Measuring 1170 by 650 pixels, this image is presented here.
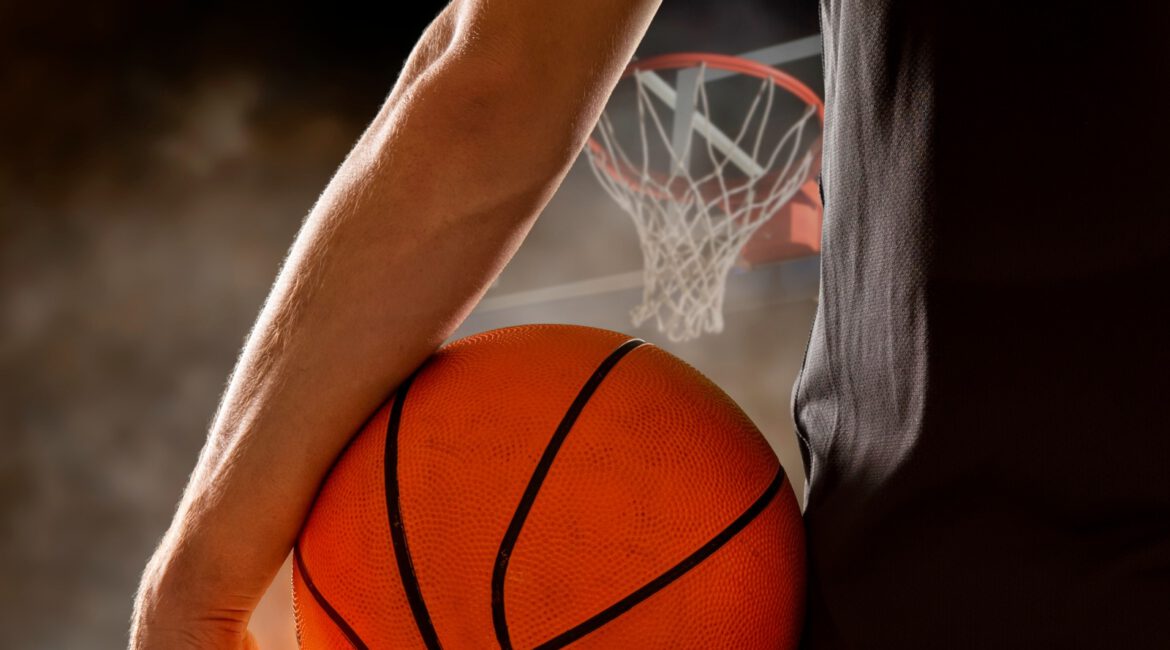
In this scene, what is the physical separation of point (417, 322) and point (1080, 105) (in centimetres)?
48

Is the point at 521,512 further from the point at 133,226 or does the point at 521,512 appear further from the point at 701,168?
the point at 701,168

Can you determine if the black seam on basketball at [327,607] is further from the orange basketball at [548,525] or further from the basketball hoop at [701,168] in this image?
the basketball hoop at [701,168]

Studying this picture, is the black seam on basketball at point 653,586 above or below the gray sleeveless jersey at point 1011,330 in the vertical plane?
below

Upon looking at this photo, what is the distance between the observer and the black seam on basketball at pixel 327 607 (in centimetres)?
78

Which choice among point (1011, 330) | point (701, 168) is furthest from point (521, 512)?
point (701, 168)

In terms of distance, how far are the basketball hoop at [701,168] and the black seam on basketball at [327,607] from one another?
118 inches

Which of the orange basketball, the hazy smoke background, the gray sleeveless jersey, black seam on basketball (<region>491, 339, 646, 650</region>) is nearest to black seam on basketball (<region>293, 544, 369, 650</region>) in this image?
the orange basketball

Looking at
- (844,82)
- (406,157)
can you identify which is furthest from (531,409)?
(844,82)

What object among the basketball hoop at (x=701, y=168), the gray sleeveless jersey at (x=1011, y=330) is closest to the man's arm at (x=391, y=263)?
the gray sleeveless jersey at (x=1011, y=330)

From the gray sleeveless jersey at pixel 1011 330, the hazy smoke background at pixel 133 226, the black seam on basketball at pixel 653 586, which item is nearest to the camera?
the gray sleeveless jersey at pixel 1011 330

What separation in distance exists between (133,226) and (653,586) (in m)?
4.51

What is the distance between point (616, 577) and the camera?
2.42 ft

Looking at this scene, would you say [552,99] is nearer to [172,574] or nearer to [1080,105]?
[1080,105]

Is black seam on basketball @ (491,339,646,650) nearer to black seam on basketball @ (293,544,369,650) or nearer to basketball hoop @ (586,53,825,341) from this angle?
black seam on basketball @ (293,544,369,650)
